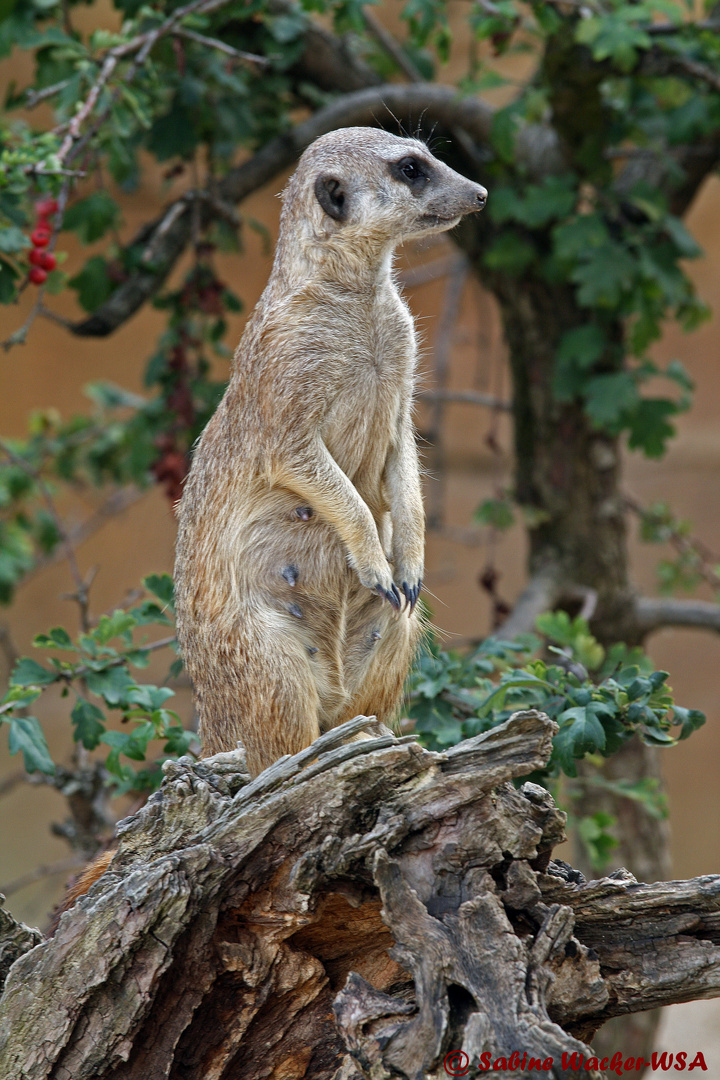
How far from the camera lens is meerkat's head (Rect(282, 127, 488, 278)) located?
2.44m

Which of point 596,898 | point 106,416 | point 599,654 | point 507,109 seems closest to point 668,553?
point 106,416

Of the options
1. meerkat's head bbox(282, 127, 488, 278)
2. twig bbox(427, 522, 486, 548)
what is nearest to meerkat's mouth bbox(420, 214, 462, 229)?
meerkat's head bbox(282, 127, 488, 278)

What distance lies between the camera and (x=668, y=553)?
9305 millimetres

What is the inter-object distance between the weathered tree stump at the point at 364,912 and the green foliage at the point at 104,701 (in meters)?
0.60

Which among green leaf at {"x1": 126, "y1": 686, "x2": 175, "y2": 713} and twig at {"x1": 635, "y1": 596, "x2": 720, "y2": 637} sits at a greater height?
green leaf at {"x1": 126, "y1": 686, "x2": 175, "y2": 713}

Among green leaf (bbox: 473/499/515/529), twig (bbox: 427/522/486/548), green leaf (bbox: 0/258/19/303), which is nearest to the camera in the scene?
green leaf (bbox: 0/258/19/303)

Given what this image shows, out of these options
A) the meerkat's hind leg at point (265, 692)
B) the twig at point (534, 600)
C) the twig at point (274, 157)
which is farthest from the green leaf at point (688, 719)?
the twig at point (274, 157)

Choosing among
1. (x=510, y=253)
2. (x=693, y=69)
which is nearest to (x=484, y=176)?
(x=510, y=253)

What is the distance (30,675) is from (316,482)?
2.90 feet

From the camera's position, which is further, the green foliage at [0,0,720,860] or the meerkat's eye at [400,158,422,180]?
the green foliage at [0,0,720,860]

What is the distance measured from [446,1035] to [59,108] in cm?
309

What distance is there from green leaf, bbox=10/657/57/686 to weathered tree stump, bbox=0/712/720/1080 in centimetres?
78

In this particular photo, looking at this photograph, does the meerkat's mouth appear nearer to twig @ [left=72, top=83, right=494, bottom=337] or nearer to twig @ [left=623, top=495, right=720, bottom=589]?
twig @ [left=72, top=83, right=494, bottom=337]

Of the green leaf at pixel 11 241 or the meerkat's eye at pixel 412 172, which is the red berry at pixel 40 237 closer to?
the green leaf at pixel 11 241
